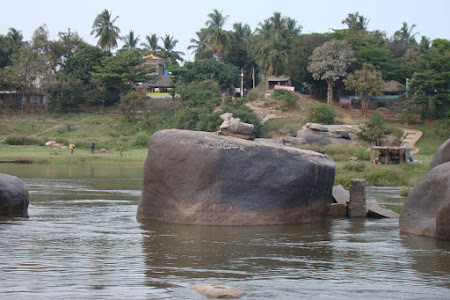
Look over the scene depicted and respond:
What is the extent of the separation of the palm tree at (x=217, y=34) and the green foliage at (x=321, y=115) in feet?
72.6

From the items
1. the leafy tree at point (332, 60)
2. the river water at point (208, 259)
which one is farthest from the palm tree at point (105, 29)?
the river water at point (208, 259)

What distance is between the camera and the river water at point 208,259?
8.90 meters

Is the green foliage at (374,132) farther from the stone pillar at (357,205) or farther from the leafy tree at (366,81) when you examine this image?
the stone pillar at (357,205)

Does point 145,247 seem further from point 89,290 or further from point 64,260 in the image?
point 89,290

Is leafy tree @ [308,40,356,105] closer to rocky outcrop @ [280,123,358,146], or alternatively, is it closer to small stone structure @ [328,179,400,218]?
rocky outcrop @ [280,123,358,146]

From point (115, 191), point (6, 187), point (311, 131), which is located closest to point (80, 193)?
point (115, 191)

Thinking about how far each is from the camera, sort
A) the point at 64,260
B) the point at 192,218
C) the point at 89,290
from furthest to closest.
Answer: the point at 192,218, the point at 64,260, the point at 89,290

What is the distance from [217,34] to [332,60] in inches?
804

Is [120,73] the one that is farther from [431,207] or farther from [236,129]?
[431,207]

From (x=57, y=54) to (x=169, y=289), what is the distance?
2778 inches

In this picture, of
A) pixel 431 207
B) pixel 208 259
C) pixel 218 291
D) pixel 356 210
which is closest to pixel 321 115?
pixel 356 210

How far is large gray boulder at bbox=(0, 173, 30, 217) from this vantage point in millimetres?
15758

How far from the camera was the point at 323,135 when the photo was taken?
54.4 metres

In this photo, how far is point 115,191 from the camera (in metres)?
24.1
